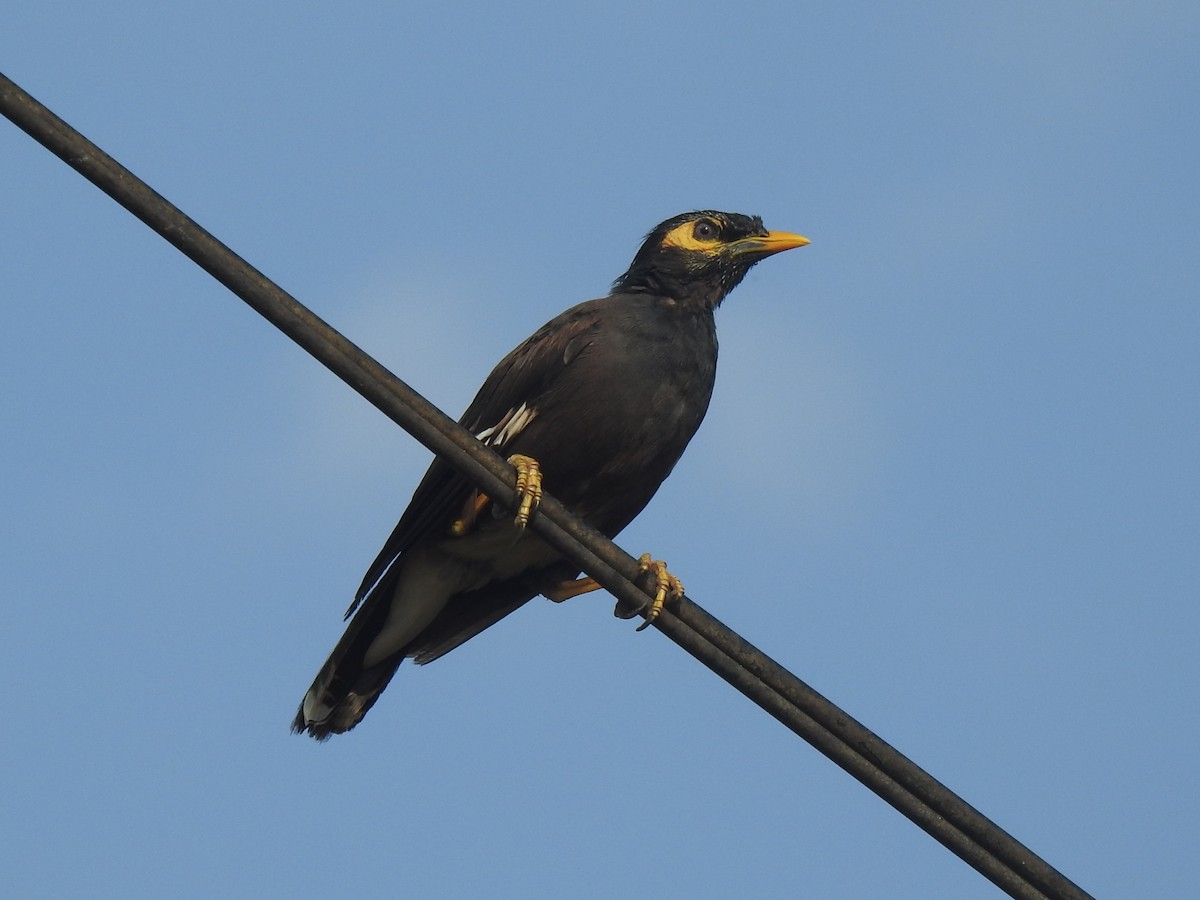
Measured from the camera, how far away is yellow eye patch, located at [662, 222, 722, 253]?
764 centimetres

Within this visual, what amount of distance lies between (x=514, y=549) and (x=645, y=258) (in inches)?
65.5

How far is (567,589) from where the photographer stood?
→ 7008mm

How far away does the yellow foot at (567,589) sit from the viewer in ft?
22.9

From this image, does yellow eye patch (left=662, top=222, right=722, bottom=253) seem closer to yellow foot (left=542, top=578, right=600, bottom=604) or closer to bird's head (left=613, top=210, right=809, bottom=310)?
bird's head (left=613, top=210, right=809, bottom=310)

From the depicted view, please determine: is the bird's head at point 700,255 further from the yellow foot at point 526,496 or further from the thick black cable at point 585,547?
the thick black cable at point 585,547

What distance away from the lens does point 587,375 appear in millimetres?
6555

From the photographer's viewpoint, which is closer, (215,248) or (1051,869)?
(215,248)

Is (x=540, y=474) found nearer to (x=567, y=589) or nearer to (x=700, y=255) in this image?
(x=567, y=589)

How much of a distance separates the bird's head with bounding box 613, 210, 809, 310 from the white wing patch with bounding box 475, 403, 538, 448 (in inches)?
38.7

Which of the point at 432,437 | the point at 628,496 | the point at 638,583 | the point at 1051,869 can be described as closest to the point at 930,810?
the point at 1051,869

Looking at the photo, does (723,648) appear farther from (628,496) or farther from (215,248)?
(628,496)

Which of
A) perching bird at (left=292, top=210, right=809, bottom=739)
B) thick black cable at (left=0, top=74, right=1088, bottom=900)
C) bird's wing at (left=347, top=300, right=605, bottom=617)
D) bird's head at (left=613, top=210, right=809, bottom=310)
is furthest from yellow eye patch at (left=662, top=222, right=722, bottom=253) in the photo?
thick black cable at (left=0, top=74, right=1088, bottom=900)

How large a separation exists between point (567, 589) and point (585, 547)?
97.3 inches

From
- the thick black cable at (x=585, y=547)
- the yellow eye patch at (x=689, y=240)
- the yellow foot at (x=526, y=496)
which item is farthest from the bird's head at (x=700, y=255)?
the thick black cable at (x=585, y=547)
